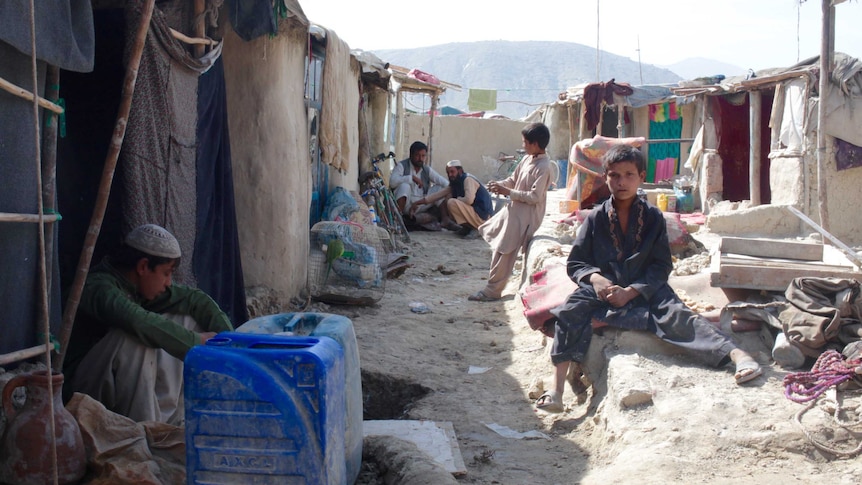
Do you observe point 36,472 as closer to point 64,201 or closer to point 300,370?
point 300,370

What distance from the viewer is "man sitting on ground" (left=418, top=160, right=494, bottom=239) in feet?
Answer: 37.3

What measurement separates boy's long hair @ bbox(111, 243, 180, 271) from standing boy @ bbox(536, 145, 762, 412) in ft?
7.21

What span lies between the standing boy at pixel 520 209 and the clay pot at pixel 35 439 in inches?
193

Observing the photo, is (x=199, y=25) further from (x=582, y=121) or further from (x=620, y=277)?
(x=582, y=121)

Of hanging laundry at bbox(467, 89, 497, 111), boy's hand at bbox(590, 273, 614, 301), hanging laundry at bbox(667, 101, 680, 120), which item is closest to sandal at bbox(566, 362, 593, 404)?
boy's hand at bbox(590, 273, 614, 301)

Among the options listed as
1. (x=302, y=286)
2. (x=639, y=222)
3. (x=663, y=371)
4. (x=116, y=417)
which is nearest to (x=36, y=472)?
(x=116, y=417)

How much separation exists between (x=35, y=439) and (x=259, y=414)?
73 centimetres

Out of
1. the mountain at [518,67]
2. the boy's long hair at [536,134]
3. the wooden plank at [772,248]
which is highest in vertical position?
the mountain at [518,67]

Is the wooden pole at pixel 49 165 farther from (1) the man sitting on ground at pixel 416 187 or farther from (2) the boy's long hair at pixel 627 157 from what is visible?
(1) the man sitting on ground at pixel 416 187

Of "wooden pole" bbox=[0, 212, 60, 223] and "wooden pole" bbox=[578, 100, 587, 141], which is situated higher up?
"wooden pole" bbox=[578, 100, 587, 141]

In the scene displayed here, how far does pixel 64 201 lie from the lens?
12.4ft

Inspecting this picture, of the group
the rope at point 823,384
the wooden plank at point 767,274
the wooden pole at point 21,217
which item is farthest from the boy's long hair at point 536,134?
the wooden pole at point 21,217

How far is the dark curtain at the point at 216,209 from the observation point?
4.75 meters

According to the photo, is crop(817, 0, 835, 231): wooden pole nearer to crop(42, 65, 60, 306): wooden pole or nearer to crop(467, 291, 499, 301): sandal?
crop(467, 291, 499, 301): sandal
